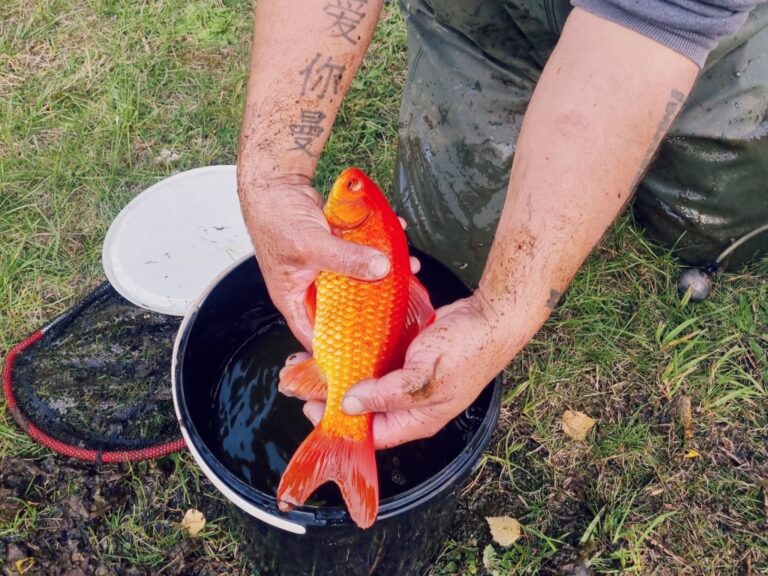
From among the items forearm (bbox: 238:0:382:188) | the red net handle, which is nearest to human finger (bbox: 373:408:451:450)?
forearm (bbox: 238:0:382:188)

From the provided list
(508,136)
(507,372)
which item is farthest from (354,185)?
(507,372)

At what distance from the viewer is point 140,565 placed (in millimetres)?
2035

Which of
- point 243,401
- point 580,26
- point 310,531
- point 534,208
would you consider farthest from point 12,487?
point 580,26

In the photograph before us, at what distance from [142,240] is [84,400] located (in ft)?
1.88

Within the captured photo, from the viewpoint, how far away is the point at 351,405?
1.45 meters

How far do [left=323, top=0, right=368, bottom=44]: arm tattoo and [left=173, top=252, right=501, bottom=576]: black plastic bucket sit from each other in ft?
2.07

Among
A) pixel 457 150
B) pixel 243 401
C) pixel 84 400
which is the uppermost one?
pixel 457 150

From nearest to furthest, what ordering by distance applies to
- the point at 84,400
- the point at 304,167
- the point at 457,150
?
the point at 304,167, the point at 84,400, the point at 457,150

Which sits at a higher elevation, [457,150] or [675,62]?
[675,62]

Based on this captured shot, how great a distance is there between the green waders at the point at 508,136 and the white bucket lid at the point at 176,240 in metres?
0.64

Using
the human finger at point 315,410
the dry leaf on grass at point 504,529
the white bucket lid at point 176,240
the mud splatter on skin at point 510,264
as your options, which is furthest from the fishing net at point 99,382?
the mud splatter on skin at point 510,264

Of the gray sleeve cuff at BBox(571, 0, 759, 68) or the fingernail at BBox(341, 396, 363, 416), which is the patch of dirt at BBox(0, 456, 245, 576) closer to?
the fingernail at BBox(341, 396, 363, 416)

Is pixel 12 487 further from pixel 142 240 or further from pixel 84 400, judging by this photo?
pixel 142 240

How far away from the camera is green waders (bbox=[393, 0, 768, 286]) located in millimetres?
2141
